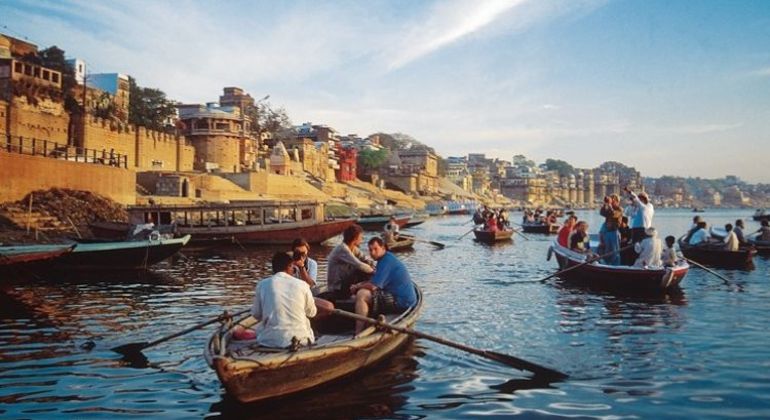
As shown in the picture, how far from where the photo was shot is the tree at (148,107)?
2886 inches

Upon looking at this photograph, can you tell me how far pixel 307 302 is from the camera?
287 inches

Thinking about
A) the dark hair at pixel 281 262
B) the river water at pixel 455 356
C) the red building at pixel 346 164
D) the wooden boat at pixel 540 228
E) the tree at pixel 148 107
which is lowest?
the river water at pixel 455 356

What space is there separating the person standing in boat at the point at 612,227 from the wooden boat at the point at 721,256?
7.67 meters

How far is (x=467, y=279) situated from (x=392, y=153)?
5243 inches

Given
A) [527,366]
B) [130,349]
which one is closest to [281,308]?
[527,366]

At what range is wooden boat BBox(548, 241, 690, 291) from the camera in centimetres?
1546

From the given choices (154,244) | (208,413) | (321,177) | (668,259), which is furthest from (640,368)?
(321,177)

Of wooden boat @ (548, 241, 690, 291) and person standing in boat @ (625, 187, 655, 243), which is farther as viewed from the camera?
person standing in boat @ (625, 187, 655, 243)

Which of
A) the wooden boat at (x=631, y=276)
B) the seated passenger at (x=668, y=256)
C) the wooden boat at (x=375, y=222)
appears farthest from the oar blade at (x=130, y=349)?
the wooden boat at (x=375, y=222)

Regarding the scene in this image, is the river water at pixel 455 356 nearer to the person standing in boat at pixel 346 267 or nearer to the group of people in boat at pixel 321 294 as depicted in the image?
the group of people in boat at pixel 321 294

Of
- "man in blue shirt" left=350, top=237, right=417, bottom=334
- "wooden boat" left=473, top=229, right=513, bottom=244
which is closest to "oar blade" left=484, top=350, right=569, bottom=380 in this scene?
"man in blue shirt" left=350, top=237, right=417, bottom=334

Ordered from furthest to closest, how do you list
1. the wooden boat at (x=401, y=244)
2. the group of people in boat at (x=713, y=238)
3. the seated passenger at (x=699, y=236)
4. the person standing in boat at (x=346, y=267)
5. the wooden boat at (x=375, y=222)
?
the wooden boat at (x=375, y=222)
the wooden boat at (x=401, y=244)
the seated passenger at (x=699, y=236)
the group of people in boat at (x=713, y=238)
the person standing in boat at (x=346, y=267)

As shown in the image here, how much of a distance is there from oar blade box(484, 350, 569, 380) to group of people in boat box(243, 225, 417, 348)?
75.9 inches

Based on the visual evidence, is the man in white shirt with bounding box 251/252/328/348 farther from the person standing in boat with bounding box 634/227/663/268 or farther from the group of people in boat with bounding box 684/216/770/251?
the group of people in boat with bounding box 684/216/770/251
